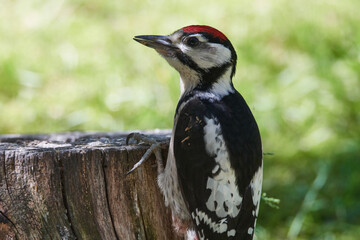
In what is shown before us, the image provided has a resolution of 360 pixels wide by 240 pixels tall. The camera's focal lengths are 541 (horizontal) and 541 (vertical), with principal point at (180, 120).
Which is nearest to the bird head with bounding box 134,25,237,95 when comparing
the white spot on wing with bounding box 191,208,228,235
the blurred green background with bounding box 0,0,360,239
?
the white spot on wing with bounding box 191,208,228,235

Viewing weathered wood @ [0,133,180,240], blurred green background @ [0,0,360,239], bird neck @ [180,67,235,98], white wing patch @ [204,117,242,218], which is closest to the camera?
weathered wood @ [0,133,180,240]

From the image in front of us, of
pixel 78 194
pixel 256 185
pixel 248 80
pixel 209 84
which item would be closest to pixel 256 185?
pixel 256 185

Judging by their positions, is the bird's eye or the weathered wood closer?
the weathered wood

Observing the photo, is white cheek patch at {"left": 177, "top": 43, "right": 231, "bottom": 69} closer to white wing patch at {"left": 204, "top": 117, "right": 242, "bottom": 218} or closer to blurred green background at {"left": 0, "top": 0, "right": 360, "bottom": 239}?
white wing patch at {"left": 204, "top": 117, "right": 242, "bottom": 218}

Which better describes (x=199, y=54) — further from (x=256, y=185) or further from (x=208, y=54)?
(x=256, y=185)

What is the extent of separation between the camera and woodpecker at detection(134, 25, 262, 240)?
2.54m

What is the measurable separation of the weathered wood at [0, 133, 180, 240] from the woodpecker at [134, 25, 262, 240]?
13cm

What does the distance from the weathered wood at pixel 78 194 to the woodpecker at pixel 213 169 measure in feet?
0.44

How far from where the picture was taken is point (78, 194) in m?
2.48

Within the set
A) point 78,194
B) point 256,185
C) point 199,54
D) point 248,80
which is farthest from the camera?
point 248,80

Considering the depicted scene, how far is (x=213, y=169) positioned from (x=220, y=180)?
0.20 feet

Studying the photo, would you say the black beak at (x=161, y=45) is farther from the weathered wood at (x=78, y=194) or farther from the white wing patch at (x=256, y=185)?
the white wing patch at (x=256, y=185)

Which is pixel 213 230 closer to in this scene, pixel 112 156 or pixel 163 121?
pixel 112 156

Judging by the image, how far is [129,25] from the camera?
6355 mm
